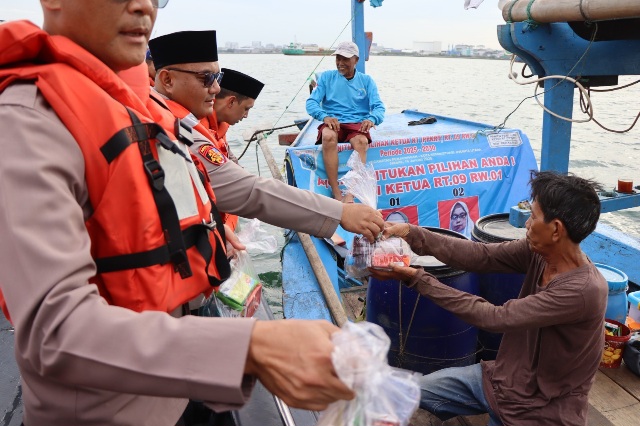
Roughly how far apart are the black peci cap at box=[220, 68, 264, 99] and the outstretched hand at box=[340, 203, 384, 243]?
2.75 meters

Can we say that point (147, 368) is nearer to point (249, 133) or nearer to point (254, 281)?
point (254, 281)

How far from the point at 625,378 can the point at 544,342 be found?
4.35 ft

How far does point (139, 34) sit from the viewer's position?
4.42 feet

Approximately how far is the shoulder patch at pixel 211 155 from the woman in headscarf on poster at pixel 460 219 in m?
4.89

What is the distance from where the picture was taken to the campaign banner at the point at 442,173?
6520mm

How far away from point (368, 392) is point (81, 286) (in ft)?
1.89

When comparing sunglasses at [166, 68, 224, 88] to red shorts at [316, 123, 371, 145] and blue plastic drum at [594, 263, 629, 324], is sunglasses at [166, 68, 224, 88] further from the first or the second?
red shorts at [316, 123, 371, 145]

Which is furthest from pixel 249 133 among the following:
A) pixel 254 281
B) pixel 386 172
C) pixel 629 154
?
pixel 629 154

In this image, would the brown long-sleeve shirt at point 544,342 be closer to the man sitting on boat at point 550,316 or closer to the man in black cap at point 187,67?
the man sitting on boat at point 550,316

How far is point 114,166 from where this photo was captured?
45.2 inches

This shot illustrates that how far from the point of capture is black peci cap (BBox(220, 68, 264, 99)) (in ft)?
14.9

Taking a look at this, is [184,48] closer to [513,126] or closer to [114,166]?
[114,166]

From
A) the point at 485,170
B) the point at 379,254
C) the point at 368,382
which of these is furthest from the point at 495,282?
the point at 485,170

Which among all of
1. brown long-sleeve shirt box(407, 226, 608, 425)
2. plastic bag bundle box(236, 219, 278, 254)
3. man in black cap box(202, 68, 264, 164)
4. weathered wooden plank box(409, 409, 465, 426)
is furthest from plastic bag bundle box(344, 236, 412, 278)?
man in black cap box(202, 68, 264, 164)
